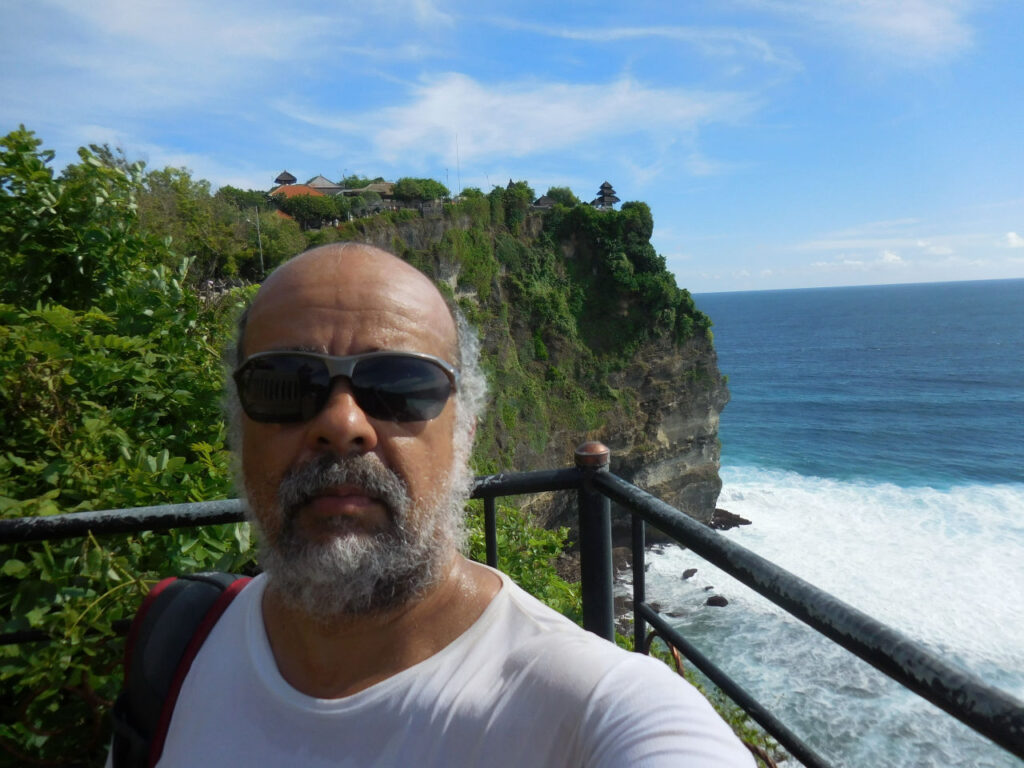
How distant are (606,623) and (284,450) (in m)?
1.41

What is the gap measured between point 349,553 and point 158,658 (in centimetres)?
56

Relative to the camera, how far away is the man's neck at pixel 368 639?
1362 millimetres

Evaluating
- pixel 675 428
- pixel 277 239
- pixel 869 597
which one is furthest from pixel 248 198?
pixel 869 597

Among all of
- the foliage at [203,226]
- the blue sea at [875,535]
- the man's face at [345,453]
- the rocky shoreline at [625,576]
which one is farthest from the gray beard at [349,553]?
the rocky shoreline at [625,576]

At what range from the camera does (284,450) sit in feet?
4.68

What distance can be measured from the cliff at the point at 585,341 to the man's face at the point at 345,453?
30512mm

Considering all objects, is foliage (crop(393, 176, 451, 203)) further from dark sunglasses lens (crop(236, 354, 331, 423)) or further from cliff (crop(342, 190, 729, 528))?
dark sunglasses lens (crop(236, 354, 331, 423))

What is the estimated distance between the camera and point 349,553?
1.35 meters

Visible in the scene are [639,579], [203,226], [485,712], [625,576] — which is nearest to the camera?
[485,712]

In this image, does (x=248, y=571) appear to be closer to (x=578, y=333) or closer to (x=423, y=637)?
(x=423, y=637)

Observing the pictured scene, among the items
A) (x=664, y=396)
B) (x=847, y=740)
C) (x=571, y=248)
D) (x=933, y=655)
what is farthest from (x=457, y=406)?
(x=571, y=248)

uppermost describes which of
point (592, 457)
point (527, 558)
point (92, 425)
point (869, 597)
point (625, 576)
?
point (92, 425)

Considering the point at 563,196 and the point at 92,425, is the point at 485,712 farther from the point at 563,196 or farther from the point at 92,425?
the point at 563,196

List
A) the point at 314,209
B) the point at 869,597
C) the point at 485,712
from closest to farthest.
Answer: the point at 485,712 < the point at 869,597 < the point at 314,209
